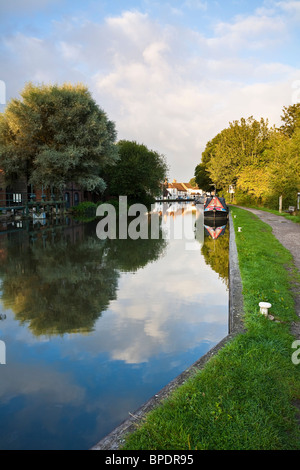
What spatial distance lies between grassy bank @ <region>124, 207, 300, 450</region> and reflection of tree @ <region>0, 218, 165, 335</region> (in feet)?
7.58

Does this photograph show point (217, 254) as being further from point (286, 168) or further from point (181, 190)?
point (181, 190)

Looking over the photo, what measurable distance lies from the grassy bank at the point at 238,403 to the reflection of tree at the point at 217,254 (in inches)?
154

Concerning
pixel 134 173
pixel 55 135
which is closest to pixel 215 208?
pixel 55 135

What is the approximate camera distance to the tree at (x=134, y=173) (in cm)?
3831

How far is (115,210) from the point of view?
1348 inches

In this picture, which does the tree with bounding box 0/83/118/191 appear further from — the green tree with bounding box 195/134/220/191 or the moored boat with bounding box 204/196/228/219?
the green tree with bounding box 195/134/220/191

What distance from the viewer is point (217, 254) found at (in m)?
11.1

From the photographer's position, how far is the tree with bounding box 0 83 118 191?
26469 mm

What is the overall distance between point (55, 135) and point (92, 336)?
25336 millimetres

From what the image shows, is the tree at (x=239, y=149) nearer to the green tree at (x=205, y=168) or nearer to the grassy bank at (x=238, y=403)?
the green tree at (x=205, y=168)

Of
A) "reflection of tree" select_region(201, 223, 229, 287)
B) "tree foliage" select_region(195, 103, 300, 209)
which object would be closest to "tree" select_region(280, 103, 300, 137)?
"tree foliage" select_region(195, 103, 300, 209)

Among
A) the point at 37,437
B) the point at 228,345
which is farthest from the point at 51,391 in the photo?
the point at 228,345

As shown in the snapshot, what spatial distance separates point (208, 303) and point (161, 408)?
3565 millimetres

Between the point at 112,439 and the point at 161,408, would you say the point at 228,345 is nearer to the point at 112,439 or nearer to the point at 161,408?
the point at 161,408
